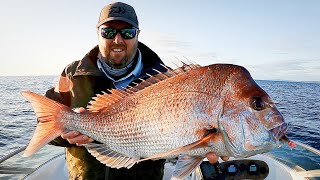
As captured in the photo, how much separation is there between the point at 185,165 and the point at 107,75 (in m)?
1.73

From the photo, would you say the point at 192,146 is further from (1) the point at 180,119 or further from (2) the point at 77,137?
(2) the point at 77,137

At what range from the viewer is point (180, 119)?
2.55 m

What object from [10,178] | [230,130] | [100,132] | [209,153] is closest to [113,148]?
[100,132]

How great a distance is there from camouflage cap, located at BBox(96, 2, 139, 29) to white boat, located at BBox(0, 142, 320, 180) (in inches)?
116

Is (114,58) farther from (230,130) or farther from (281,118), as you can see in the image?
(281,118)

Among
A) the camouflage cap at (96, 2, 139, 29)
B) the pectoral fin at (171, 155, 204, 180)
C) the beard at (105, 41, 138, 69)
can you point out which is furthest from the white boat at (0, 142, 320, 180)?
the camouflage cap at (96, 2, 139, 29)

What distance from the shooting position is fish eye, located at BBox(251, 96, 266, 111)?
7.86 ft

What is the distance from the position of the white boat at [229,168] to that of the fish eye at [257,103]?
3.12 m

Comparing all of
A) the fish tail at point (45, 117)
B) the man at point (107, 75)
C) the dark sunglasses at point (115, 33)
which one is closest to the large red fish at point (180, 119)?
the fish tail at point (45, 117)

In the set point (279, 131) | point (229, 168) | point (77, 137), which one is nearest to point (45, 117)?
point (77, 137)

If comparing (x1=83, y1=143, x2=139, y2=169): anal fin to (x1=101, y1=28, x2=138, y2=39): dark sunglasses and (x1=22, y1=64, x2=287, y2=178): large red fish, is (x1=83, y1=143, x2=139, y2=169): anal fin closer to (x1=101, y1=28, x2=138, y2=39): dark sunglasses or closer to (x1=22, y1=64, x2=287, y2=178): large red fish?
(x1=22, y1=64, x2=287, y2=178): large red fish

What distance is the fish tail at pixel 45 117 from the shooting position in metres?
3.05

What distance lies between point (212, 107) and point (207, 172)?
3.18 metres

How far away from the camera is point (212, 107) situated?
8.07ft
